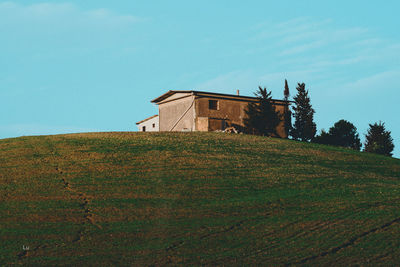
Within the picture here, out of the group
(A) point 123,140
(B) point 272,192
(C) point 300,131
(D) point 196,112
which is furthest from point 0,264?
(C) point 300,131

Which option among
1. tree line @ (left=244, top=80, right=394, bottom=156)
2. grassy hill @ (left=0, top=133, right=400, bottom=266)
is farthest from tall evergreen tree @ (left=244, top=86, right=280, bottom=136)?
grassy hill @ (left=0, top=133, right=400, bottom=266)

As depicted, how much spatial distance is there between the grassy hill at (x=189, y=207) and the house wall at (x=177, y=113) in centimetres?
2126

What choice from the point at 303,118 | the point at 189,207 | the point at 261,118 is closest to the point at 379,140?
the point at 303,118

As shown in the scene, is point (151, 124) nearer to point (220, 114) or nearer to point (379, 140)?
point (220, 114)

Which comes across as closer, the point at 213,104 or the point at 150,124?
the point at 213,104

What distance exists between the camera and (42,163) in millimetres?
35844

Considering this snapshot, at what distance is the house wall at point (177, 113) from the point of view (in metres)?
64.4

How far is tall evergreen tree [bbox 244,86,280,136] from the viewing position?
63.5m

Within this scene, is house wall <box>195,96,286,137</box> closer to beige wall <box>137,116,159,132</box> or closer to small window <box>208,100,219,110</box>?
small window <box>208,100,219,110</box>

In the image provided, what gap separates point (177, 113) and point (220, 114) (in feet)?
21.6

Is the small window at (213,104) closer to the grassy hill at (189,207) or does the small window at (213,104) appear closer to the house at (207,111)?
the house at (207,111)

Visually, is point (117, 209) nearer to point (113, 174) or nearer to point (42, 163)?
point (113, 174)

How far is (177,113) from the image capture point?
67.5 metres

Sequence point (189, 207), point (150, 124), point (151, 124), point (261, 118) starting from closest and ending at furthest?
point (189, 207) < point (261, 118) < point (151, 124) < point (150, 124)
